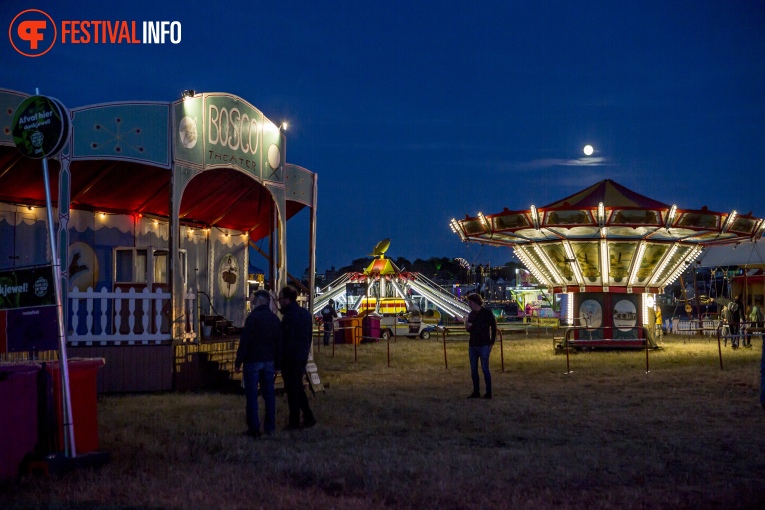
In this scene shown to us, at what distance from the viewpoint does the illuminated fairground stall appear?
2128 cm

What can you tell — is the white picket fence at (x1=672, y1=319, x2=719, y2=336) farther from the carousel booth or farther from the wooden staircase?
the wooden staircase

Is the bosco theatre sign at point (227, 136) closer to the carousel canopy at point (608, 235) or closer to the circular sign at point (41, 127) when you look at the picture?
the circular sign at point (41, 127)

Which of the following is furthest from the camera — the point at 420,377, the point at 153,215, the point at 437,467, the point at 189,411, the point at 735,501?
the point at 153,215

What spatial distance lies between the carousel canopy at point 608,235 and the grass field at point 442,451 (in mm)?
7653

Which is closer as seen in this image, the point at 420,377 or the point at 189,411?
the point at 189,411

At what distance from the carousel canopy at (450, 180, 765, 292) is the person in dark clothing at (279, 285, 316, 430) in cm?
1275

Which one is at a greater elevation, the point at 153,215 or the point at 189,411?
the point at 153,215

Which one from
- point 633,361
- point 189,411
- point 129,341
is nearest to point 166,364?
point 129,341

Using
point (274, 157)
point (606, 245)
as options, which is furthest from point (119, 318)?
point (606, 245)

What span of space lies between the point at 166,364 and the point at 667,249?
16.3 m

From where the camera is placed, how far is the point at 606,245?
898 inches

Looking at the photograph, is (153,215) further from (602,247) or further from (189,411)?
(602,247)

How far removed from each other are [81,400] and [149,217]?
10990mm

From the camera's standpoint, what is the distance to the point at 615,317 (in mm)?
23328
